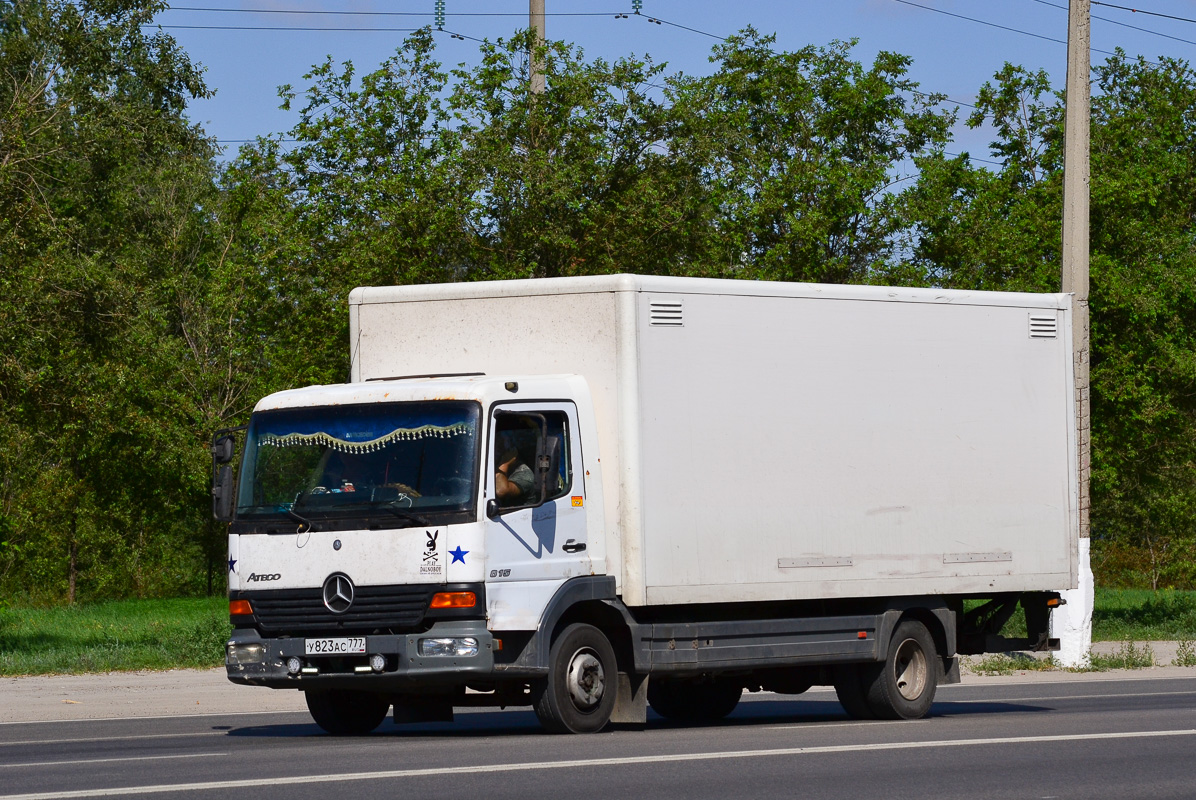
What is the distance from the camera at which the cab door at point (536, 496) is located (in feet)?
41.1

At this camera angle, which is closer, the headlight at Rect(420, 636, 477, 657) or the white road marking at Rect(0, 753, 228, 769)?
the white road marking at Rect(0, 753, 228, 769)

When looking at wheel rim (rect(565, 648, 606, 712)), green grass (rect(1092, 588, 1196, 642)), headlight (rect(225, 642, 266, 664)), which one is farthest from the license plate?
green grass (rect(1092, 588, 1196, 642))

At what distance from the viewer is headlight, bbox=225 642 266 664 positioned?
1286cm

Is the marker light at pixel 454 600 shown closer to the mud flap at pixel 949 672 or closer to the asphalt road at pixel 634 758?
the asphalt road at pixel 634 758

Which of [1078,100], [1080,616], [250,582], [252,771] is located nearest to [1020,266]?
[1078,100]

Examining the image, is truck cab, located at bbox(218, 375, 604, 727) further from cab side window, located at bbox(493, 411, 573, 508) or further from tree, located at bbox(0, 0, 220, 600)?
tree, located at bbox(0, 0, 220, 600)

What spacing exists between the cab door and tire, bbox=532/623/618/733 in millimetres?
510

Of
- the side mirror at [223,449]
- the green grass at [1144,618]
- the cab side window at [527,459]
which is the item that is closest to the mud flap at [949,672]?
the cab side window at [527,459]

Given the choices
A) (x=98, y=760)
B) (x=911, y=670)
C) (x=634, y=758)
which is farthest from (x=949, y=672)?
(x=98, y=760)

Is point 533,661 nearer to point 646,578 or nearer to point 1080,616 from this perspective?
point 646,578

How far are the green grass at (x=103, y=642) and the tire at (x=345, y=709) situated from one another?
936 cm

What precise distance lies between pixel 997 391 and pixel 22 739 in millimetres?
8420

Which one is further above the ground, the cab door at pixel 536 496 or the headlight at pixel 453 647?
the cab door at pixel 536 496

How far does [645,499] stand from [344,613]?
2320 mm
